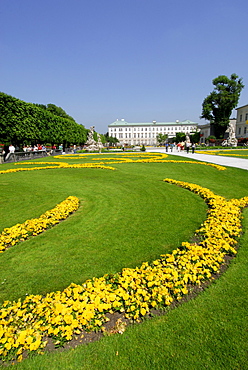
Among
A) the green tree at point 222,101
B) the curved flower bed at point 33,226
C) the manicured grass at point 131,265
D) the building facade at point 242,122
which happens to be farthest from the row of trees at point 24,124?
the building facade at point 242,122

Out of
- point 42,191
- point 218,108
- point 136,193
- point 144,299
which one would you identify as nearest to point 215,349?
point 144,299

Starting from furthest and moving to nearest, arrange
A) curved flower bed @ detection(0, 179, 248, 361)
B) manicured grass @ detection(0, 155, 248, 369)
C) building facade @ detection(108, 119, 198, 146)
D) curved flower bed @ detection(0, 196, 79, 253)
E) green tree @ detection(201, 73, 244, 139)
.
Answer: building facade @ detection(108, 119, 198, 146)
green tree @ detection(201, 73, 244, 139)
curved flower bed @ detection(0, 196, 79, 253)
curved flower bed @ detection(0, 179, 248, 361)
manicured grass @ detection(0, 155, 248, 369)

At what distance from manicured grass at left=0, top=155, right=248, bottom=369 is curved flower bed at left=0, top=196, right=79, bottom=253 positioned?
0.18 m

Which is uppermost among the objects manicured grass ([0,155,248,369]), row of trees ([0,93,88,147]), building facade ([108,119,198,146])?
building facade ([108,119,198,146])

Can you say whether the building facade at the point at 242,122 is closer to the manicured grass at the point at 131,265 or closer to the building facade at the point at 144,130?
the manicured grass at the point at 131,265

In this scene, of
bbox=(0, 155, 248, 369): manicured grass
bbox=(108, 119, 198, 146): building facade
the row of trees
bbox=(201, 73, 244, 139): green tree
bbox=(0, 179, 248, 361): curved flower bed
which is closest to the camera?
bbox=(0, 155, 248, 369): manicured grass

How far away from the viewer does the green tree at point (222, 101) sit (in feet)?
162

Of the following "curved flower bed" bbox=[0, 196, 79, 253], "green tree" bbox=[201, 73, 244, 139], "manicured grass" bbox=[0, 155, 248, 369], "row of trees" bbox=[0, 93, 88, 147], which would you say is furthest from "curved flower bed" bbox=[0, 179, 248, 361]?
"green tree" bbox=[201, 73, 244, 139]

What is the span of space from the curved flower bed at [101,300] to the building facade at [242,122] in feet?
197

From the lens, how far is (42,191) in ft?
23.8

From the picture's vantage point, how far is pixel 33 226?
429 cm

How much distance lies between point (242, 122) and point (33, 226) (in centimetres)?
6332

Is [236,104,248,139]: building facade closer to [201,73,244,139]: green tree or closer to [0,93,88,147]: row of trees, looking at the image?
[201,73,244,139]: green tree

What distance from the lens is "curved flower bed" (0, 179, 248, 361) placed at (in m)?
2.02
